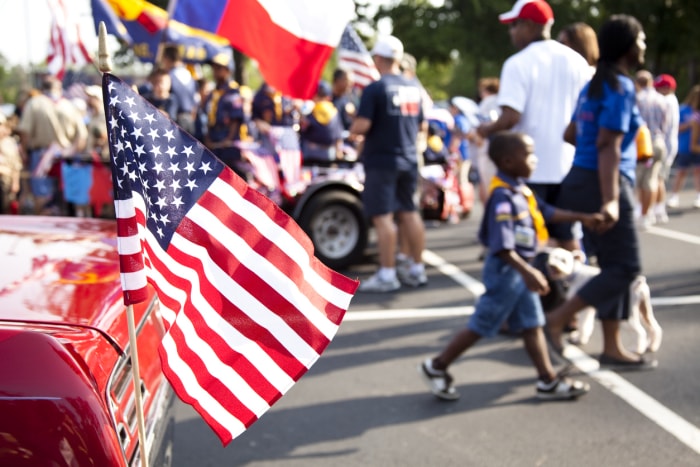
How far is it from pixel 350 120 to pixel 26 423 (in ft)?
26.6

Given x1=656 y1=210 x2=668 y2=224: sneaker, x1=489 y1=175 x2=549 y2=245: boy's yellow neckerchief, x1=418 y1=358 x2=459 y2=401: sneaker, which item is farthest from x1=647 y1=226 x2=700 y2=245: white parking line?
x1=418 y1=358 x2=459 y2=401: sneaker

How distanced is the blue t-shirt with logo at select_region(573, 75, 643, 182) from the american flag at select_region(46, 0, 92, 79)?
296 inches

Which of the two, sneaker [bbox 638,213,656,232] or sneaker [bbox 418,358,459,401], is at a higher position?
sneaker [bbox 418,358,459,401]

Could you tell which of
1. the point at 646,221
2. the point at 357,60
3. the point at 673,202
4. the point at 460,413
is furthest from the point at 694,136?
the point at 460,413

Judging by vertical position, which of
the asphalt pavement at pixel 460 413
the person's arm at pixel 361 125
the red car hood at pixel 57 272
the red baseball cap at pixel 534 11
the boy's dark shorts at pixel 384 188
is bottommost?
the asphalt pavement at pixel 460 413

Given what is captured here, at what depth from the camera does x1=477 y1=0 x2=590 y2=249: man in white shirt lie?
4.90 m

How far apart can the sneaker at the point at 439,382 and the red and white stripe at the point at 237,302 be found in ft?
6.73

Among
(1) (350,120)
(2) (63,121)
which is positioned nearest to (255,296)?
(1) (350,120)

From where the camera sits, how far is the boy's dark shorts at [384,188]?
637 cm

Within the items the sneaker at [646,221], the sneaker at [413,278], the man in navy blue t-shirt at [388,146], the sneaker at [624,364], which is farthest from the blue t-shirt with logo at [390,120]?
the sneaker at [646,221]

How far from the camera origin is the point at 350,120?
31.4 ft

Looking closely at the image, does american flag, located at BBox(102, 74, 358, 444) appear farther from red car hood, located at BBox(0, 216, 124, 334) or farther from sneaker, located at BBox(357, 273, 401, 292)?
sneaker, located at BBox(357, 273, 401, 292)

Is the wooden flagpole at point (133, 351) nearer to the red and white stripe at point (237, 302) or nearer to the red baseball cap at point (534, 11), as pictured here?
the red and white stripe at point (237, 302)

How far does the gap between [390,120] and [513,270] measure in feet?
8.69
